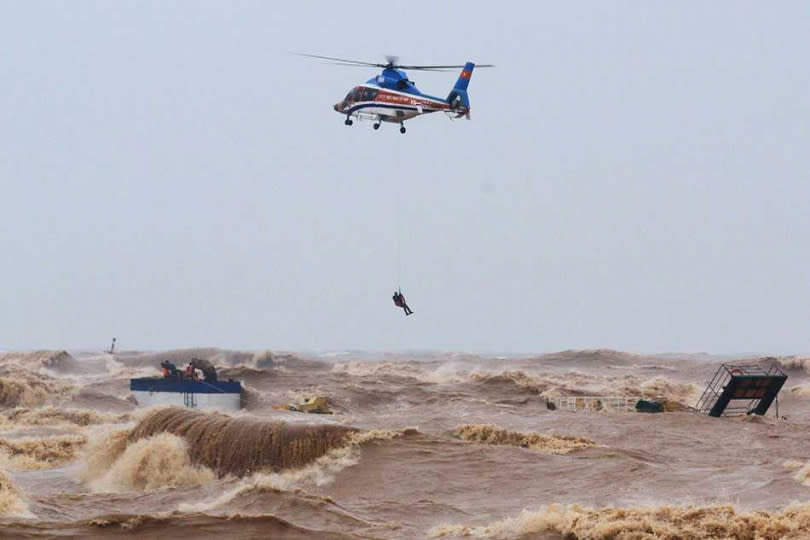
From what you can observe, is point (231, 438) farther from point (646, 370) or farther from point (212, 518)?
point (646, 370)

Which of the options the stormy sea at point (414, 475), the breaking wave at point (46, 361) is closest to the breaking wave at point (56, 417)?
the stormy sea at point (414, 475)

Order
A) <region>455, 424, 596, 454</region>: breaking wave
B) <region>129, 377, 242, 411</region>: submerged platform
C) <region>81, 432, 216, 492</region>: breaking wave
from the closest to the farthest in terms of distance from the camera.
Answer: <region>81, 432, 216, 492</region>: breaking wave
<region>455, 424, 596, 454</region>: breaking wave
<region>129, 377, 242, 411</region>: submerged platform

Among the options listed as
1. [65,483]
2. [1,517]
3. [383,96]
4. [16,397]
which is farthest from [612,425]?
[16,397]

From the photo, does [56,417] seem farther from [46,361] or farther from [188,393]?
[46,361]

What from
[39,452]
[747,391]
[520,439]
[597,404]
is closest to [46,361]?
[39,452]

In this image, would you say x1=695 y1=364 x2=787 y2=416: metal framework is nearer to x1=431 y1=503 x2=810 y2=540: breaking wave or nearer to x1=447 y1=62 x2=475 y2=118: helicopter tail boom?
x1=447 y1=62 x2=475 y2=118: helicopter tail boom

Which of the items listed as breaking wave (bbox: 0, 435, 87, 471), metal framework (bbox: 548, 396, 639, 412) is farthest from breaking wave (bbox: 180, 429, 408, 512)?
metal framework (bbox: 548, 396, 639, 412)

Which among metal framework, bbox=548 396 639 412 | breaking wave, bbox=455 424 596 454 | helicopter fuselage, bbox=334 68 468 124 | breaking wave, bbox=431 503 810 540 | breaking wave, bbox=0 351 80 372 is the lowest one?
breaking wave, bbox=431 503 810 540
